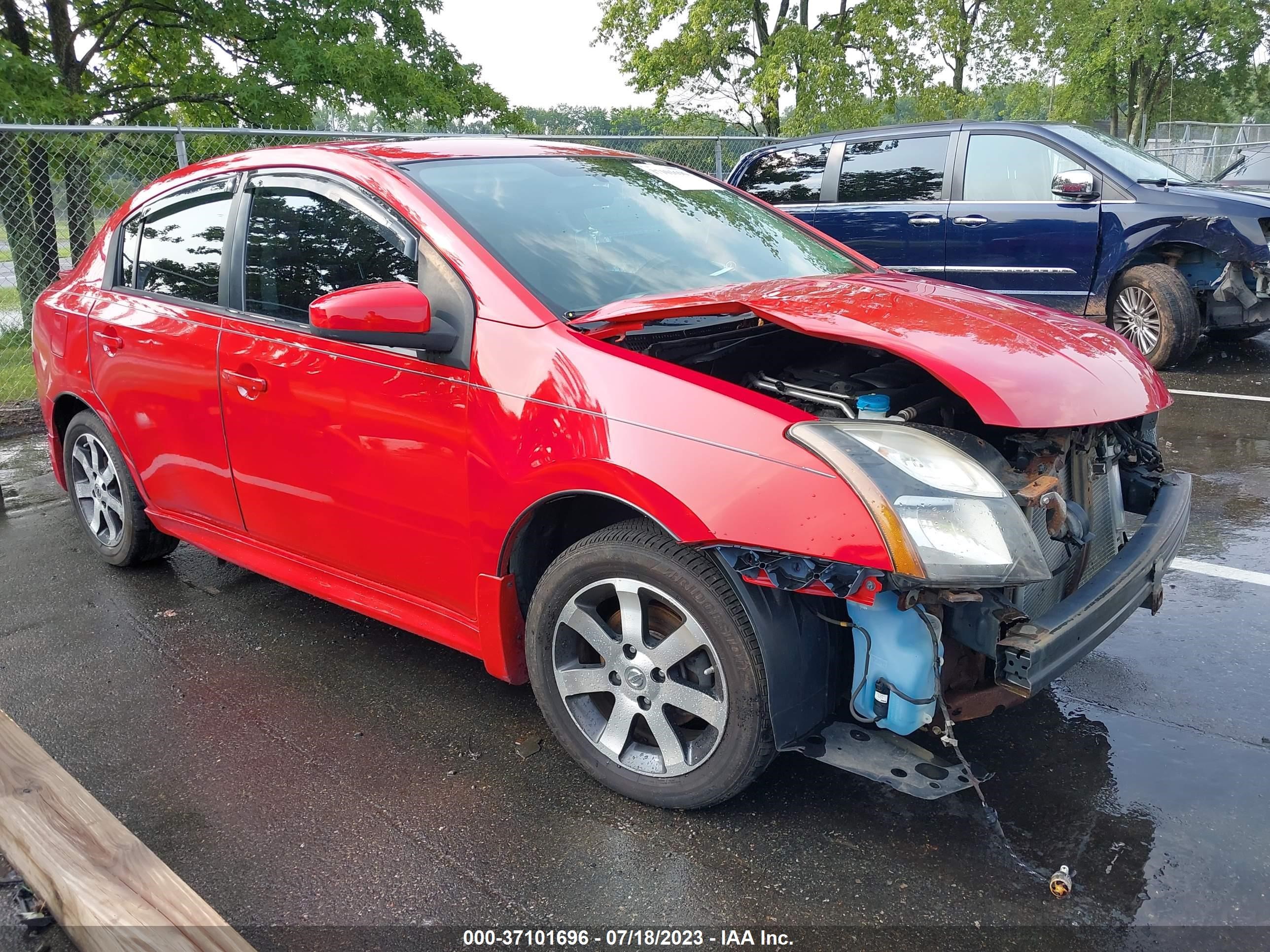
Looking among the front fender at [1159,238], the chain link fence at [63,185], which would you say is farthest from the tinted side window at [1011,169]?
the chain link fence at [63,185]

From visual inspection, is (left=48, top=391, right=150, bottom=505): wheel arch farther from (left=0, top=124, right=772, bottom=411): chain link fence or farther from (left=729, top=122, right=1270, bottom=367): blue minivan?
(left=729, top=122, right=1270, bottom=367): blue minivan

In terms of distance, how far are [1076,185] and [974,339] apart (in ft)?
18.8

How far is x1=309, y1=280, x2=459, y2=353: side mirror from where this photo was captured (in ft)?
8.88

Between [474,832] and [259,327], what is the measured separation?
1851 millimetres

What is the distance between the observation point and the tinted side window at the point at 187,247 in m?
3.69

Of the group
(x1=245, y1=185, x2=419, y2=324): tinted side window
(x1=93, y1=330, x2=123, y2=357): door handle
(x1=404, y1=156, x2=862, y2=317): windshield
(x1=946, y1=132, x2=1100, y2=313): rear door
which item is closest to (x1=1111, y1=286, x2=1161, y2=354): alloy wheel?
(x1=946, y1=132, x2=1100, y2=313): rear door

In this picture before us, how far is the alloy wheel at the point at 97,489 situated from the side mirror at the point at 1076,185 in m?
6.63

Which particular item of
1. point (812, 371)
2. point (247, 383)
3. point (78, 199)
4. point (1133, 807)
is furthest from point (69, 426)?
point (78, 199)

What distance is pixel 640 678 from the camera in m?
2.62

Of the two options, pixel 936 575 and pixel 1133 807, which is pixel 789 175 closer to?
pixel 1133 807

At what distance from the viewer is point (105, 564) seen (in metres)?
4.77

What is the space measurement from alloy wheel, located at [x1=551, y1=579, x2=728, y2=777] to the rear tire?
6960 millimetres

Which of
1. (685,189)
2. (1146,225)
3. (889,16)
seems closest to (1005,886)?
(685,189)

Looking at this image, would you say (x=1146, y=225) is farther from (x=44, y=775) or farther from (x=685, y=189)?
(x=44, y=775)
